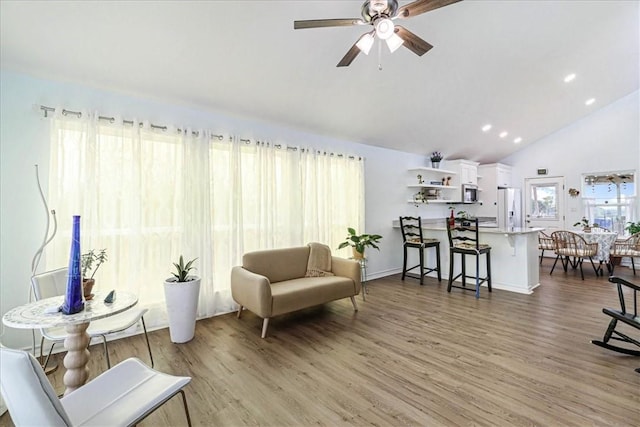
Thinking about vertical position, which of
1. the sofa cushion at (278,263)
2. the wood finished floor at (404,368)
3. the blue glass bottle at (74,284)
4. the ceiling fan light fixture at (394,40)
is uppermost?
the ceiling fan light fixture at (394,40)

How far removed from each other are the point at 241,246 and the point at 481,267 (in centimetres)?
395

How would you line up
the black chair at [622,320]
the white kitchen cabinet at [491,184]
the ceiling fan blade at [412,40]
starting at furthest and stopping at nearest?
the white kitchen cabinet at [491,184] < the black chair at [622,320] < the ceiling fan blade at [412,40]

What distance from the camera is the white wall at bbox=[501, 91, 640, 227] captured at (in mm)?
6375

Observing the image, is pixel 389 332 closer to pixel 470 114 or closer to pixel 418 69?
pixel 418 69

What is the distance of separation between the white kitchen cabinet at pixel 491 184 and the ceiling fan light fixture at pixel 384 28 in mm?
6689

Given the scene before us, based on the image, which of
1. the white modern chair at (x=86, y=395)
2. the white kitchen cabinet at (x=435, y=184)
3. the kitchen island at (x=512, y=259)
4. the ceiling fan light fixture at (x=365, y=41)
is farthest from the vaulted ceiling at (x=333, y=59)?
the white modern chair at (x=86, y=395)

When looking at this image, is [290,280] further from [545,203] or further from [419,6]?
[545,203]

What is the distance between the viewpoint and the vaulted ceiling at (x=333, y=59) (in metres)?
2.46

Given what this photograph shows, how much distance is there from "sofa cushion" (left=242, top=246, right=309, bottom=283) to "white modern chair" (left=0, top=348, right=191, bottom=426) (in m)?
1.97

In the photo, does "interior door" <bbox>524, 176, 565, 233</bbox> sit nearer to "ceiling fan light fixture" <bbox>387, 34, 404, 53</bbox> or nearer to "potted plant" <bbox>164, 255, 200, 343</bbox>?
"ceiling fan light fixture" <bbox>387, 34, 404, 53</bbox>

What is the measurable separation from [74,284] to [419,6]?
2.79 metres

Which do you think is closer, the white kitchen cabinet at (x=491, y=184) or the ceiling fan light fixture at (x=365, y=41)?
the ceiling fan light fixture at (x=365, y=41)

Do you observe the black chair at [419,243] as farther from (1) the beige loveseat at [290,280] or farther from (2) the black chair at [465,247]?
(1) the beige loveseat at [290,280]

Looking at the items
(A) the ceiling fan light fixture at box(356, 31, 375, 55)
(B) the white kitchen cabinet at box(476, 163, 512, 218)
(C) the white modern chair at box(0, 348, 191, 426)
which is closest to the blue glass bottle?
(C) the white modern chair at box(0, 348, 191, 426)
